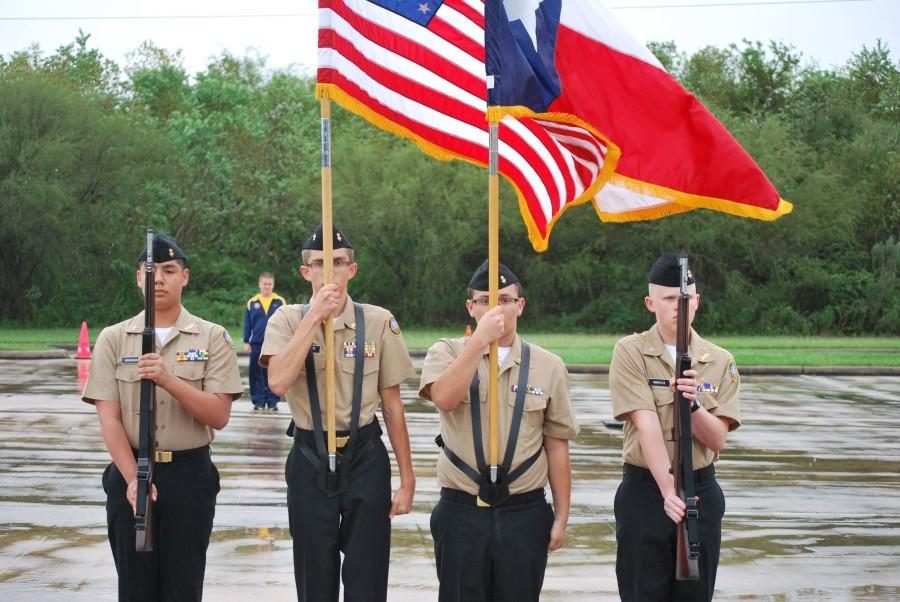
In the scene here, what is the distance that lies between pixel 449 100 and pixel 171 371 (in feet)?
6.94

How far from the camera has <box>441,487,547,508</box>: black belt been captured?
556 centimetres

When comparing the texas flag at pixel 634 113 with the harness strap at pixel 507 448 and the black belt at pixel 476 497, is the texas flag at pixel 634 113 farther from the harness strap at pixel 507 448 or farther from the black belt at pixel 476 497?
the black belt at pixel 476 497

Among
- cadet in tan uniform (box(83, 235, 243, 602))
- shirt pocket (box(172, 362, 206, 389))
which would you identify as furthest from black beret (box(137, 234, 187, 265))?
shirt pocket (box(172, 362, 206, 389))

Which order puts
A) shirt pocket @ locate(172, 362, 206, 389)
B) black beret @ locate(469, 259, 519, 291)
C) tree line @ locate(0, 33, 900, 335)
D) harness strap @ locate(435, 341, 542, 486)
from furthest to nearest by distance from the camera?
tree line @ locate(0, 33, 900, 335) → shirt pocket @ locate(172, 362, 206, 389) → black beret @ locate(469, 259, 519, 291) → harness strap @ locate(435, 341, 542, 486)

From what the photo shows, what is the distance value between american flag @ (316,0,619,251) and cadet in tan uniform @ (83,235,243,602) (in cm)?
144

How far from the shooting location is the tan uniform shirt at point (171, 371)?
5.77 metres

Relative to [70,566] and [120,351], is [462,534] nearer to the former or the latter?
[120,351]

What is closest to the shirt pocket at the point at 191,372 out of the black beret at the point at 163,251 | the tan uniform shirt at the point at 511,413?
the black beret at the point at 163,251

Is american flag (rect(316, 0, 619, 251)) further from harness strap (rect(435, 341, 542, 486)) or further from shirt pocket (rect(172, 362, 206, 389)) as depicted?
shirt pocket (rect(172, 362, 206, 389))

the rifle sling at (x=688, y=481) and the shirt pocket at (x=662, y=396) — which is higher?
the shirt pocket at (x=662, y=396)

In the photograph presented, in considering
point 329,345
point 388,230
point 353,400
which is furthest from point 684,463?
point 388,230

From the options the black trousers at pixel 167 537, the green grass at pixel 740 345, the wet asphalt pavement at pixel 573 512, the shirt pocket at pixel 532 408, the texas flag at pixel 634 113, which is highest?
the texas flag at pixel 634 113

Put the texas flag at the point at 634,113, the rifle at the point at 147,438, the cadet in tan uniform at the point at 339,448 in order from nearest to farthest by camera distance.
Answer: the rifle at the point at 147,438 → the cadet in tan uniform at the point at 339,448 → the texas flag at the point at 634,113

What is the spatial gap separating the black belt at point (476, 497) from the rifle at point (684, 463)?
619 mm
